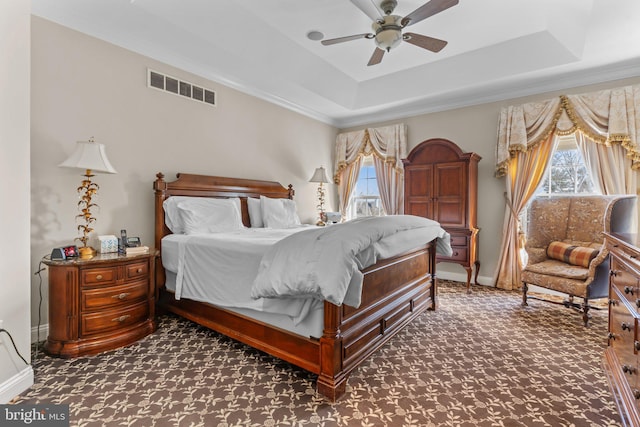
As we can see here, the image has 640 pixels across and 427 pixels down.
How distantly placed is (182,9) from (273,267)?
2.68 meters

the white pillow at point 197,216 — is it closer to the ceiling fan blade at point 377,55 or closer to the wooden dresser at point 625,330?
the ceiling fan blade at point 377,55

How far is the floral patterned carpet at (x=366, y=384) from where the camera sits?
1.72m

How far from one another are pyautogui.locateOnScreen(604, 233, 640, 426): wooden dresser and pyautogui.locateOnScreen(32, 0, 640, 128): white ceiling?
2.53 metres

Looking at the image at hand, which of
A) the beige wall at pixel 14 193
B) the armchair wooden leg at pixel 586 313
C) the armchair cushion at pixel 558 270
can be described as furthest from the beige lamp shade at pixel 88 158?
the armchair wooden leg at pixel 586 313

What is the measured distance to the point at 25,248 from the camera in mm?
2004

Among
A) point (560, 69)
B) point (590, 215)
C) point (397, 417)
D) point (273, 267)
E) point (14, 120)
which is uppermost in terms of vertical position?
point (560, 69)

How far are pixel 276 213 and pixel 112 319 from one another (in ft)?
7.41

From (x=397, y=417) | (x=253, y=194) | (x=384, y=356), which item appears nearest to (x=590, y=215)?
(x=384, y=356)

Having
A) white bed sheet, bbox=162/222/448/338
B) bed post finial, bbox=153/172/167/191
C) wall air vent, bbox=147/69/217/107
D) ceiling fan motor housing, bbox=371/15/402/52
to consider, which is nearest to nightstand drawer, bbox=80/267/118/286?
white bed sheet, bbox=162/222/448/338

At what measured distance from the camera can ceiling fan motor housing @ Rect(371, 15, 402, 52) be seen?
8.61 ft

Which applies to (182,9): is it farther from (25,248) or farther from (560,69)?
(560,69)

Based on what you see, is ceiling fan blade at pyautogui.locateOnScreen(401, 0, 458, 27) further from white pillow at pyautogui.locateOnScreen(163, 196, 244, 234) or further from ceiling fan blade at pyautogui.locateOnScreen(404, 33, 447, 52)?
white pillow at pyautogui.locateOnScreen(163, 196, 244, 234)

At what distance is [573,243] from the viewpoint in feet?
11.6

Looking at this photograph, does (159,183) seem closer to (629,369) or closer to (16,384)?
(16,384)
